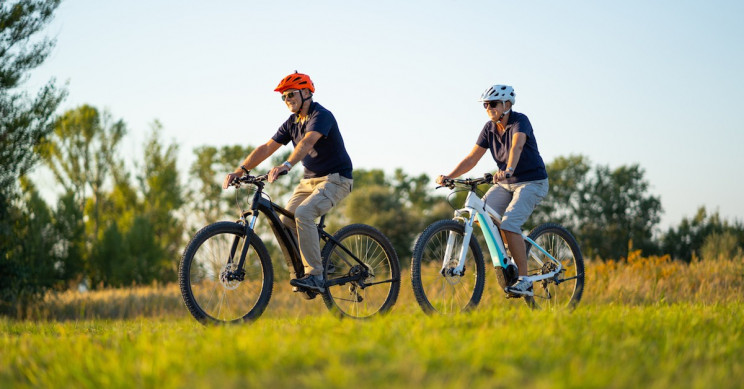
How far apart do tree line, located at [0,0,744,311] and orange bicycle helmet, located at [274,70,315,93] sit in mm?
11038

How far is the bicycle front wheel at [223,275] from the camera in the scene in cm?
600

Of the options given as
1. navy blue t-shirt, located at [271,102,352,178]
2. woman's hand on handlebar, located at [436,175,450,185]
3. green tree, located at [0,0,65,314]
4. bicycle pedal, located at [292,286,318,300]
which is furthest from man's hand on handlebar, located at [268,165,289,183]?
green tree, located at [0,0,65,314]

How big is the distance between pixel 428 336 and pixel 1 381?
2.34 metres

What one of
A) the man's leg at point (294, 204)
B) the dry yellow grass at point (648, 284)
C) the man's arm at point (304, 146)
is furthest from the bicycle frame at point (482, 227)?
the dry yellow grass at point (648, 284)

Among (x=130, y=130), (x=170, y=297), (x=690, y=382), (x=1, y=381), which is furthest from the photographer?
(x=130, y=130)

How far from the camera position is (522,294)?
7285 millimetres

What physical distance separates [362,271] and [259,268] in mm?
1193

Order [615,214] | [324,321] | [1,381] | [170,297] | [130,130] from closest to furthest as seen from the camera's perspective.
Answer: [1,381] → [324,321] → [170,297] → [130,130] → [615,214]

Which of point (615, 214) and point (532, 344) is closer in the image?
point (532, 344)

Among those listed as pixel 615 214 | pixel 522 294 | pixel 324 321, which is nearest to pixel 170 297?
pixel 522 294

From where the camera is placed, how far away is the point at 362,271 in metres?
7.16

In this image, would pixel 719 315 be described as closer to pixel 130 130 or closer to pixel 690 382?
pixel 690 382

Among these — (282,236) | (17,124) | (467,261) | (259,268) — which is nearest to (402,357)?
(259,268)

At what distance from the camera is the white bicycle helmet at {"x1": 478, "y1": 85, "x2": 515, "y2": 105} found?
7.31 m
